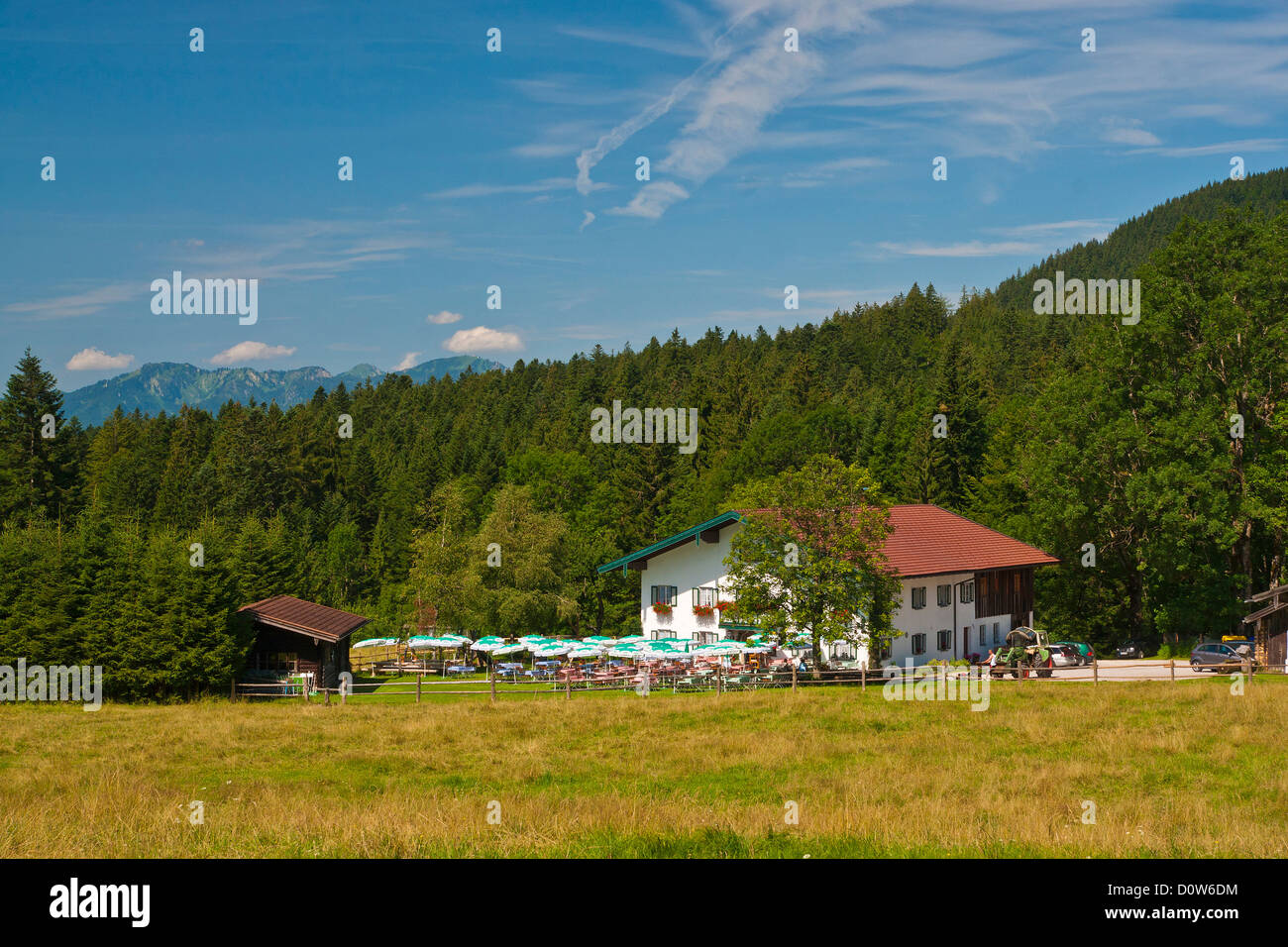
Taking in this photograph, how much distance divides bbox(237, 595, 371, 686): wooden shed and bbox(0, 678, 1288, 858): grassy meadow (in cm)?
753

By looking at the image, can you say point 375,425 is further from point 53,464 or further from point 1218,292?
point 1218,292

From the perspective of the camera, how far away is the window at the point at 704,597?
4853 centimetres

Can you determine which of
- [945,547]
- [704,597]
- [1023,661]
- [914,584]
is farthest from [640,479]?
[1023,661]

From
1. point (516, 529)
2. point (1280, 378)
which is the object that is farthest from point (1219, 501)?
point (516, 529)

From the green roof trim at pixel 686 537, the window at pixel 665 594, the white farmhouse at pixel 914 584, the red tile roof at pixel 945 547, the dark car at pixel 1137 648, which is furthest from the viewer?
the dark car at pixel 1137 648

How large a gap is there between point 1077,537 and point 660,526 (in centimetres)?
3899

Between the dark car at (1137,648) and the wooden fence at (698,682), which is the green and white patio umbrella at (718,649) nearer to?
the wooden fence at (698,682)

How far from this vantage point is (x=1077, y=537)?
52.8m

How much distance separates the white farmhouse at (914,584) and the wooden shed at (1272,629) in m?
11.8

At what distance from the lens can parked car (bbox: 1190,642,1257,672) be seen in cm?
3966

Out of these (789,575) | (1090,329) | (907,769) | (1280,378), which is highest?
(1090,329)

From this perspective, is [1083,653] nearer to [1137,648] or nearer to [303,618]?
[1137,648]

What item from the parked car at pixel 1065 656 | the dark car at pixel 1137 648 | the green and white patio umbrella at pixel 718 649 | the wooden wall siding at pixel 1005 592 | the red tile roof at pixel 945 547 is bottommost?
the dark car at pixel 1137 648

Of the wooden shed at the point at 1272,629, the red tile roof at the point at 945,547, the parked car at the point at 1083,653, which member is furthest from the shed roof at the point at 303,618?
the wooden shed at the point at 1272,629
